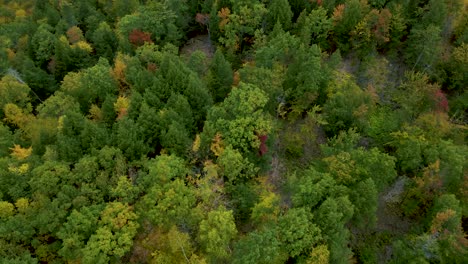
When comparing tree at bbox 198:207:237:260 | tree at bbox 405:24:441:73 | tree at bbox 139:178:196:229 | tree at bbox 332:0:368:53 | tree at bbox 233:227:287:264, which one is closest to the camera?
tree at bbox 233:227:287:264

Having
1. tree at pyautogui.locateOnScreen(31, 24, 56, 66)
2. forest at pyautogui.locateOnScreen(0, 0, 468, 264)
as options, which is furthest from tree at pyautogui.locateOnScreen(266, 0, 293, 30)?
tree at pyautogui.locateOnScreen(31, 24, 56, 66)

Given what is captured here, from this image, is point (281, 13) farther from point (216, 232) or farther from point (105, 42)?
point (216, 232)

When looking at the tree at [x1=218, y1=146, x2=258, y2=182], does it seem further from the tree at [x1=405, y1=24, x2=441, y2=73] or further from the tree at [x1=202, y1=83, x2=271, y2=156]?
the tree at [x1=405, y1=24, x2=441, y2=73]

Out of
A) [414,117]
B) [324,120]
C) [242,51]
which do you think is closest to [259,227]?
[324,120]

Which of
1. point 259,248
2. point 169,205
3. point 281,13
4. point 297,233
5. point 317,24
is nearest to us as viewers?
point 259,248

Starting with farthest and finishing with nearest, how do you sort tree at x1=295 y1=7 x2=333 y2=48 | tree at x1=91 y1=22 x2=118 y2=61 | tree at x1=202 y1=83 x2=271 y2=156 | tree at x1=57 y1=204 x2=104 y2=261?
tree at x1=91 y1=22 x2=118 y2=61 → tree at x1=295 y1=7 x2=333 y2=48 → tree at x1=202 y1=83 x2=271 y2=156 → tree at x1=57 y1=204 x2=104 y2=261

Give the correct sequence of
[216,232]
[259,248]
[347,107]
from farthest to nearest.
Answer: [347,107], [216,232], [259,248]

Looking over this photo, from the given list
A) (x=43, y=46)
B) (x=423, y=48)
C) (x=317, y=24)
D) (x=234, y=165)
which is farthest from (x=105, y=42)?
(x=423, y=48)
